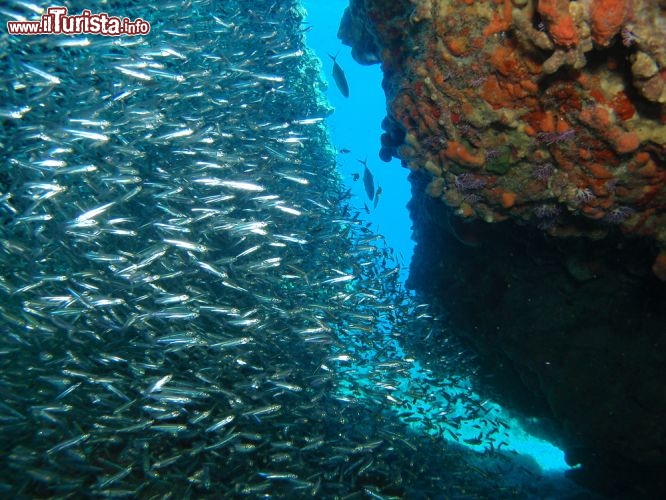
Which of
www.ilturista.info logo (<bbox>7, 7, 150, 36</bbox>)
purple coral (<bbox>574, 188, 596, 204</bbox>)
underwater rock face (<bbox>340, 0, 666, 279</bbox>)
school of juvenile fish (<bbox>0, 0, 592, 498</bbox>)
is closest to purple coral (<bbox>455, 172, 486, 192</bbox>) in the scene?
underwater rock face (<bbox>340, 0, 666, 279</bbox>)

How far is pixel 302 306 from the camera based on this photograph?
22.1 feet

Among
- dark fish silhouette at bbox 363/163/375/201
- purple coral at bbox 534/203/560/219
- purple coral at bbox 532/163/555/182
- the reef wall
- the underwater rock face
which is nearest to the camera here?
the underwater rock face

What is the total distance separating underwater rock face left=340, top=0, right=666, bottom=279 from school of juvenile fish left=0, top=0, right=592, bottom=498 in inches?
106

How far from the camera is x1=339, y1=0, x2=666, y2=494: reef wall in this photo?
155 inches

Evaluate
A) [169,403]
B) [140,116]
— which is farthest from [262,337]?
[140,116]

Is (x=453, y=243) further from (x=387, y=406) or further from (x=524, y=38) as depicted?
(x=524, y=38)

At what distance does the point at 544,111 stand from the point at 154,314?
539 centimetres

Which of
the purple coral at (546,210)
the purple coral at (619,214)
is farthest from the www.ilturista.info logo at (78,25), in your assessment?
the purple coral at (619,214)

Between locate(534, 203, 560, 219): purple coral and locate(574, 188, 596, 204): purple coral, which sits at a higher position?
locate(534, 203, 560, 219): purple coral

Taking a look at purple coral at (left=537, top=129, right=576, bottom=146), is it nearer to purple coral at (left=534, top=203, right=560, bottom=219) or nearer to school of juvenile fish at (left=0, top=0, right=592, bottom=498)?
purple coral at (left=534, top=203, right=560, bottom=219)

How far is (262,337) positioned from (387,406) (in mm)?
2684

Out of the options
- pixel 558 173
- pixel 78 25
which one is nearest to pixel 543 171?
pixel 558 173

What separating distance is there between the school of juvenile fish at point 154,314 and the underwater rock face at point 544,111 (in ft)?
8.82

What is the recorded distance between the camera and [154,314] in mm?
5195
